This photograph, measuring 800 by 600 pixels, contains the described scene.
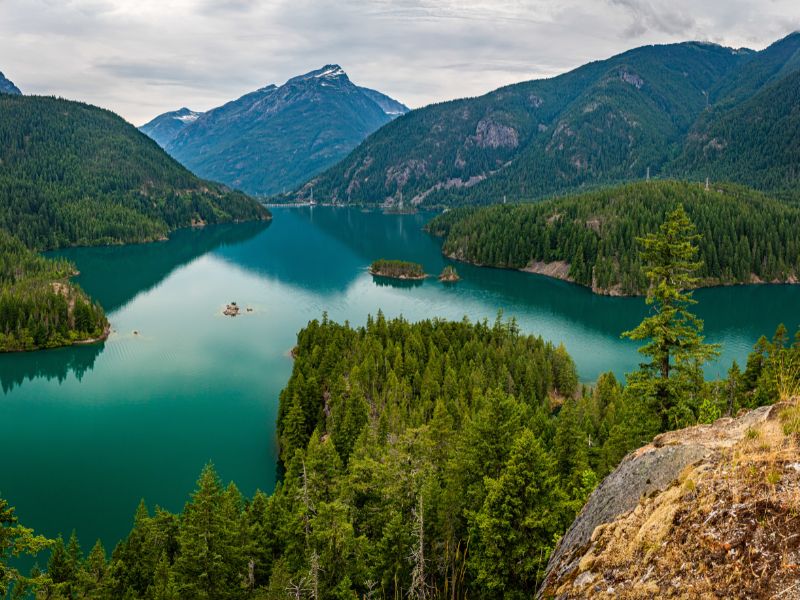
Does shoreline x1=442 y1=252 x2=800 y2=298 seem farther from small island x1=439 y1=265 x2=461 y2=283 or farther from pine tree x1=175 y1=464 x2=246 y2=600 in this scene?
pine tree x1=175 y1=464 x2=246 y2=600

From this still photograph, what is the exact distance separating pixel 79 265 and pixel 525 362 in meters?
172

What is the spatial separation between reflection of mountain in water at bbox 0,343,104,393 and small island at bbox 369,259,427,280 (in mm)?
88397

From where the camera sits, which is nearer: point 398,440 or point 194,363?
point 398,440

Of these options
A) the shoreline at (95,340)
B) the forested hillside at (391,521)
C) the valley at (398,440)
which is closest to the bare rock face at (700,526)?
the valley at (398,440)

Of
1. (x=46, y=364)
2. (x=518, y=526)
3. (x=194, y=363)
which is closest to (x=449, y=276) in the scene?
(x=194, y=363)

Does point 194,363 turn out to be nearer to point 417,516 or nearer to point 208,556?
point 208,556

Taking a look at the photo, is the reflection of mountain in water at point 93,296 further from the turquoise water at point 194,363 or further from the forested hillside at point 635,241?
the forested hillside at point 635,241

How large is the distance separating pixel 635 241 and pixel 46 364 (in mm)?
141514

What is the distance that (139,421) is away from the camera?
70812 mm

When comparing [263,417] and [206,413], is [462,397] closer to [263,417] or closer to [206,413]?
→ [263,417]

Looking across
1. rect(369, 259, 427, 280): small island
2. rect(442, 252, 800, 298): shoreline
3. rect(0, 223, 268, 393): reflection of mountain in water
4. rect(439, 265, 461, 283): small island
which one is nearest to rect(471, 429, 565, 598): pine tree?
rect(0, 223, 268, 393): reflection of mountain in water

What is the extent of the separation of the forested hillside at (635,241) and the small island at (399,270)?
1290 inches

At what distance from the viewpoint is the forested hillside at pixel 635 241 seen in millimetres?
161250

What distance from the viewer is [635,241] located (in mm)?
157625
